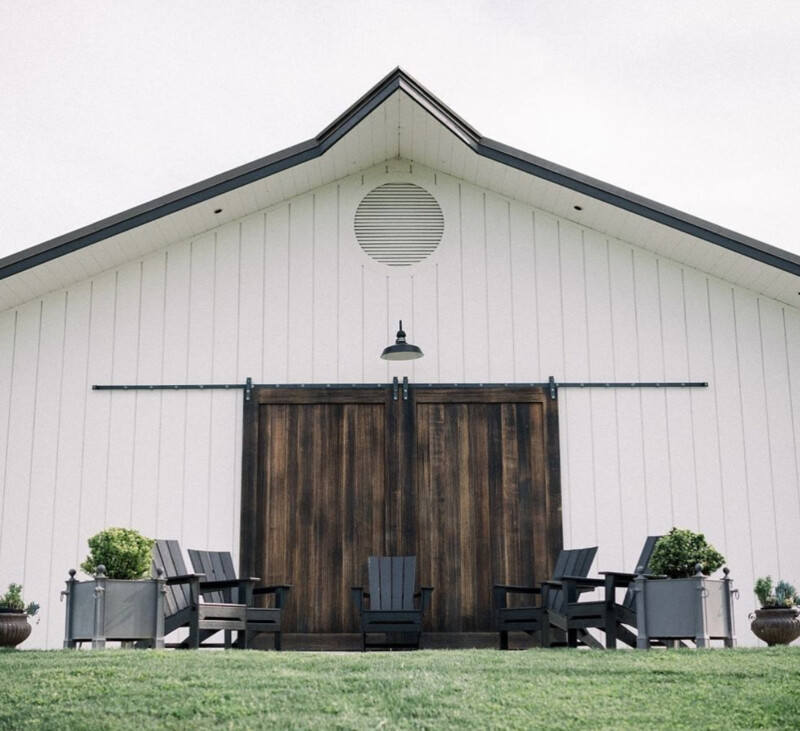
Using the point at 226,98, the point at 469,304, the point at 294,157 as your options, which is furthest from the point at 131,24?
the point at 469,304

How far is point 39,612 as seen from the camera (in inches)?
366

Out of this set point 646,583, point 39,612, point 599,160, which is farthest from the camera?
point 599,160

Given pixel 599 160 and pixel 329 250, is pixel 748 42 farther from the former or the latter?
pixel 329 250

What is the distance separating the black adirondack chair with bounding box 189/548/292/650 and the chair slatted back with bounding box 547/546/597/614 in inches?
77.3

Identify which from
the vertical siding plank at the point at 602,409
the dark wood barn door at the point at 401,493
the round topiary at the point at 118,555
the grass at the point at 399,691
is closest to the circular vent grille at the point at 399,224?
the dark wood barn door at the point at 401,493

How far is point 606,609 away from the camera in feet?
24.4

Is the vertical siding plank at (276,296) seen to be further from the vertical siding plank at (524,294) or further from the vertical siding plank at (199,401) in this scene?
the vertical siding plank at (524,294)

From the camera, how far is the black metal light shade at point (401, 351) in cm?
930

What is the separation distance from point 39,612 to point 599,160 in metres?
10.3

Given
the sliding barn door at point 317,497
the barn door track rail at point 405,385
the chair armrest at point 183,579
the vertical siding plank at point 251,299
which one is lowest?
the chair armrest at point 183,579

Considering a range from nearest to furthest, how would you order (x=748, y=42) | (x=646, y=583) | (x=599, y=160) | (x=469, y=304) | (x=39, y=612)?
(x=646, y=583) < (x=39, y=612) < (x=469, y=304) < (x=748, y=42) < (x=599, y=160)

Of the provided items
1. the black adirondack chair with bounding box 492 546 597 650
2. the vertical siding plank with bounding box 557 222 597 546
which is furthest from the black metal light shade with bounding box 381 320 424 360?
the black adirondack chair with bounding box 492 546 597 650

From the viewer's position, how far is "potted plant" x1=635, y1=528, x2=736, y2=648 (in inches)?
277

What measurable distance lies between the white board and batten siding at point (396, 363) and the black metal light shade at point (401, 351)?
0.38 m
